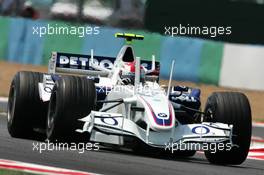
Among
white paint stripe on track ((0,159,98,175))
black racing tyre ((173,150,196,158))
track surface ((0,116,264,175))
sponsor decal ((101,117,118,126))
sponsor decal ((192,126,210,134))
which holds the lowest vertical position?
black racing tyre ((173,150,196,158))

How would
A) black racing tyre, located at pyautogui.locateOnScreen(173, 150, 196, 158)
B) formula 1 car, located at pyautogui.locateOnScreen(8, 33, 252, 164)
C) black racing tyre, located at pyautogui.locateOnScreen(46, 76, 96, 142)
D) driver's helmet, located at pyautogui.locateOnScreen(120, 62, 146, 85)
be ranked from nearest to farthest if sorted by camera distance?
formula 1 car, located at pyautogui.locateOnScreen(8, 33, 252, 164) → black racing tyre, located at pyautogui.locateOnScreen(46, 76, 96, 142) → black racing tyre, located at pyautogui.locateOnScreen(173, 150, 196, 158) → driver's helmet, located at pyautogui.locateOnScreen(120, 62, 146, 85)

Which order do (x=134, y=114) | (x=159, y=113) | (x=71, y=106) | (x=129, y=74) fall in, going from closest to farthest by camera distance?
1. (x=159, y=113)
2. (x=71, y=106)
3. (x=134, y=114)
4. (x=129, y=74)

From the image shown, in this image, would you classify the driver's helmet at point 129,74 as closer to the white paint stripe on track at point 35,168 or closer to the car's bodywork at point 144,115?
the car's bodywork at point 144,115

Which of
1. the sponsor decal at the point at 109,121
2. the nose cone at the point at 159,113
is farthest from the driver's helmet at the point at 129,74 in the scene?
the sponsor decal at the point at 109,121

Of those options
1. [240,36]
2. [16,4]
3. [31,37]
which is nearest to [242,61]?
[240,36]

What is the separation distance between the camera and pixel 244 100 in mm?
10773

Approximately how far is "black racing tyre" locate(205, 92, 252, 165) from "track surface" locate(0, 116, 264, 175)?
0.52 feet

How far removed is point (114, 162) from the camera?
9.87 meters

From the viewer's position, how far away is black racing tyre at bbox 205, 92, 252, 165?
1068cm

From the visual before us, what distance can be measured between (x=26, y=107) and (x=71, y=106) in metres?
1.46

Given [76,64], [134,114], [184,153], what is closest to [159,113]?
[134,114]

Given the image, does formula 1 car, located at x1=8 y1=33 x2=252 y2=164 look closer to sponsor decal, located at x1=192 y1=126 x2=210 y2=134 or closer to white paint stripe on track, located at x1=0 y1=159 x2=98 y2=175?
sponsor decal, located at x1=192 y1=126 x2=210 y2=134

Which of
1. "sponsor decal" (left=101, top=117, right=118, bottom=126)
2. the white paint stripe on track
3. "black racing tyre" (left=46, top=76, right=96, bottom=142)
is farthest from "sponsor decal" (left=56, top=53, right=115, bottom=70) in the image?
the white paint stripe on track

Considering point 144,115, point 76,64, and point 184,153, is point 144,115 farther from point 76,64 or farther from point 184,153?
point 76,64
